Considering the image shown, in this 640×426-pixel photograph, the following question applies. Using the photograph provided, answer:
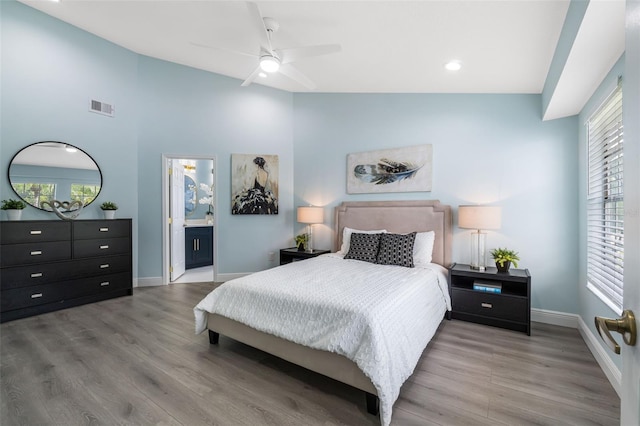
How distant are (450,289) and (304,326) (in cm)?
205

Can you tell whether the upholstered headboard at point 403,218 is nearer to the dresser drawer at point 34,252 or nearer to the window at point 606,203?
the window at point 606,203

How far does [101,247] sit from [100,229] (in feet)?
0.80

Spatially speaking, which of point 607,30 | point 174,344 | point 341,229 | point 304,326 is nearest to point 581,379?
point 304,326

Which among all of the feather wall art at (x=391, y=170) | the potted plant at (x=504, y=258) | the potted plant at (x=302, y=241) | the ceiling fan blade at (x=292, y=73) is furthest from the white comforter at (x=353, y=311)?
the ceiling fan blade at (x=292, y=73)

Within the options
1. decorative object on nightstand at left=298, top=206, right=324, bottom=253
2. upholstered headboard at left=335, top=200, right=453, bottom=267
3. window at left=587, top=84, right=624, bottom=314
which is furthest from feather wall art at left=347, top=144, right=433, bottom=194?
window at left=587, top=84, right=624, bottom=314

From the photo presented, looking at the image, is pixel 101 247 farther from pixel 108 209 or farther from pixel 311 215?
pixel 311 215

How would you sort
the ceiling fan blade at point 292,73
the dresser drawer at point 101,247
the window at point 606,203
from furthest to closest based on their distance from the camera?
the dresser drawer at point 101,247 → the ceiling fan blade at point 292,73 → the window at point 606,203

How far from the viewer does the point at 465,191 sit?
12.4 ft

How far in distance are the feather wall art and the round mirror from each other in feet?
12.1

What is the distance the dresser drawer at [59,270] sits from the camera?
3.20 metres

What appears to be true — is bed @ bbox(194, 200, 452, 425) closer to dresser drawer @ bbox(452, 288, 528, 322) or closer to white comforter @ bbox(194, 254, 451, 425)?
white comforter @ bbox(194, 254, 451, 425)

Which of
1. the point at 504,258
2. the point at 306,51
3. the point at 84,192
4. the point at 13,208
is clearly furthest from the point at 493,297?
the point at 13,208

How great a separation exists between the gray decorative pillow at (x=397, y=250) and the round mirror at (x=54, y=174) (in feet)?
13.2

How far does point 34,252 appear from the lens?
11.0 feet
